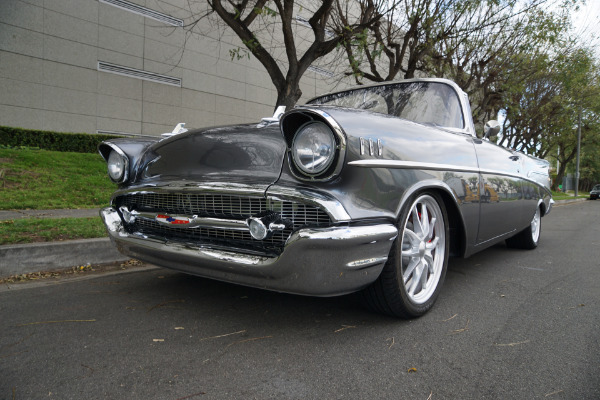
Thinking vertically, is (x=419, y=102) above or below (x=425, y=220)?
above

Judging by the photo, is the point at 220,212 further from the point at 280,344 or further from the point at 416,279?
the point at 416,279

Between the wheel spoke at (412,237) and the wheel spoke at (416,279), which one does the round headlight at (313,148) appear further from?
the wheel spoke at (416,279)

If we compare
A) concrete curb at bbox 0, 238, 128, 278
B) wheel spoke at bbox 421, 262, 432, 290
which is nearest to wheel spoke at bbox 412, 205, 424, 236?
wheel spoke at bbox 421, 262, 432, 290

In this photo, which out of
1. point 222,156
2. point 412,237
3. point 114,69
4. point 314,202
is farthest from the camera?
point 114,69

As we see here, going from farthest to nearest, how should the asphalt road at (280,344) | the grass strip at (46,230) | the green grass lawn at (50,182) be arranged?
the green grass lawn at (50,182) → the grass strip at (46,230) → the asphalt road at (280,344)

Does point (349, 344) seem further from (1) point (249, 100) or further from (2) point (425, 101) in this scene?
(1) point (249, 100)

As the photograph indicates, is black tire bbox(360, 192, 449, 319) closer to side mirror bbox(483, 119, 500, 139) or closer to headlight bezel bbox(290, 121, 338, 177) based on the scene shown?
headlight bezel bbox(290, 121, 338, 177)

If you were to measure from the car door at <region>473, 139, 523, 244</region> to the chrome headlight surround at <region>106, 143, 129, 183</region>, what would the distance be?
2.43 meters

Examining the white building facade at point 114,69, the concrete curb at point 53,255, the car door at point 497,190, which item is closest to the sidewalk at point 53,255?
the concrete curb at point 53,255

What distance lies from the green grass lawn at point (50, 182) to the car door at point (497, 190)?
5726mm

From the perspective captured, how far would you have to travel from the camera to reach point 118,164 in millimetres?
2584

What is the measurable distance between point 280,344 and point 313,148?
944 millimetres

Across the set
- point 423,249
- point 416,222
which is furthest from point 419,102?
point 423,249

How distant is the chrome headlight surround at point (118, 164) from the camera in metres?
2.55
